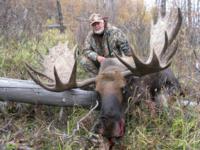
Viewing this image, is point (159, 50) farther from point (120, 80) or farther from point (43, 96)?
point (43, 96)

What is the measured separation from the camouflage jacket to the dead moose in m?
0.93

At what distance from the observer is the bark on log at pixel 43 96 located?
541 cm

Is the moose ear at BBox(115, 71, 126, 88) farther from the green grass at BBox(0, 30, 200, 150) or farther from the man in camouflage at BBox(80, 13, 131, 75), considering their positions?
the man in camouflage at BBox(80, 13, 131, 75)

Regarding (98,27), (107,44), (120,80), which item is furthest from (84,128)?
(98,27)

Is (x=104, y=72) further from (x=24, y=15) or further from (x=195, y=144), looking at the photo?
(x=24, y=15)

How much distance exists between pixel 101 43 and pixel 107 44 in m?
0.12

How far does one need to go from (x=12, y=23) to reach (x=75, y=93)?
145 inches

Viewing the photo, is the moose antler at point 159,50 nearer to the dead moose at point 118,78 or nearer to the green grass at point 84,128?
the dead moose at point 118,78

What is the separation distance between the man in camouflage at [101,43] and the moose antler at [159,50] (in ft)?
2.90

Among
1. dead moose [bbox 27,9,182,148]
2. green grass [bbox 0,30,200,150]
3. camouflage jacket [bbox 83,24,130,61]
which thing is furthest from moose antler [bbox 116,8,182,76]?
camouflage jacket [bbox 83,24,130,61]

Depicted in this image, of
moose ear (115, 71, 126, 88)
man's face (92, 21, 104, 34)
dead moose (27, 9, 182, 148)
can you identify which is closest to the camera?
dead moose (27, 9, 182, 148)

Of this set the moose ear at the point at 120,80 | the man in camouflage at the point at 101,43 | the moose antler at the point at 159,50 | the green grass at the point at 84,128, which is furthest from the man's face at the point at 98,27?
the moose ear at the point at 120,80

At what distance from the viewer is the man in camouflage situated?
6.56 metres

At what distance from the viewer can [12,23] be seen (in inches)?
340
